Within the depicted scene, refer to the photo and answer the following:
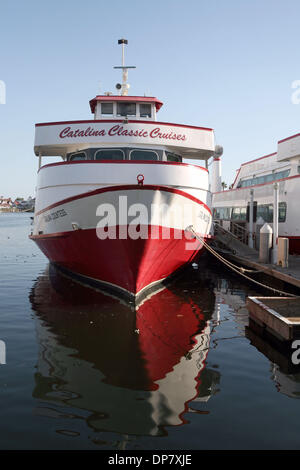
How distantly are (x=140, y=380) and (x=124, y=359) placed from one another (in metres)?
0.97

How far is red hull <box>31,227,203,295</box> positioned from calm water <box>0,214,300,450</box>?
0.87 meters

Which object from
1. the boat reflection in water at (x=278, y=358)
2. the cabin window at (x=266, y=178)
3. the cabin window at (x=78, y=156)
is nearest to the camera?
the boat reflection in water at (x=278, y=358)

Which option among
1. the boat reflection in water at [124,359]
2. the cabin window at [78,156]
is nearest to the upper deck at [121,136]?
the cabin window at [78,156]

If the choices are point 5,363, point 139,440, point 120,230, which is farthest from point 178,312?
point 139,440

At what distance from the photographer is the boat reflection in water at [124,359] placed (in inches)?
218

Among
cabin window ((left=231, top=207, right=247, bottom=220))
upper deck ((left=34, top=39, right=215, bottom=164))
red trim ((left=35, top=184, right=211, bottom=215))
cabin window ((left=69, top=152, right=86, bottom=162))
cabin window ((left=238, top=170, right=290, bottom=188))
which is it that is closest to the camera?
red trim ((left=35, top=184, right=211, bottom=215))

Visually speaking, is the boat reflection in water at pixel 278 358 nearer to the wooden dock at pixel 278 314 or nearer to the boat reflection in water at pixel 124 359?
the wooden dock at pixel 278 314

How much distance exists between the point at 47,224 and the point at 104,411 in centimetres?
952

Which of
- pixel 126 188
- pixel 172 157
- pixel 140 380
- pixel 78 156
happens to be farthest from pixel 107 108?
pixel 140 380

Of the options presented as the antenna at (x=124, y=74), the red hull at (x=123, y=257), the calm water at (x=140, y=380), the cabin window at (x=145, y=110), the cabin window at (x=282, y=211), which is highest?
the antenna at (x=124, y=74)

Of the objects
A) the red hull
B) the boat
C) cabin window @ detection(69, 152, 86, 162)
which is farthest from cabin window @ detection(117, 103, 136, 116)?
Result: the boat

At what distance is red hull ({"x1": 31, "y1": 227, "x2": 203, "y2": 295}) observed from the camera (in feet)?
35.3

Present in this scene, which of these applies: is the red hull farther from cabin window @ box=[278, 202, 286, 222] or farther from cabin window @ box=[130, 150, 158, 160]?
cabin window @ box=[278, 202, 286, 222]
